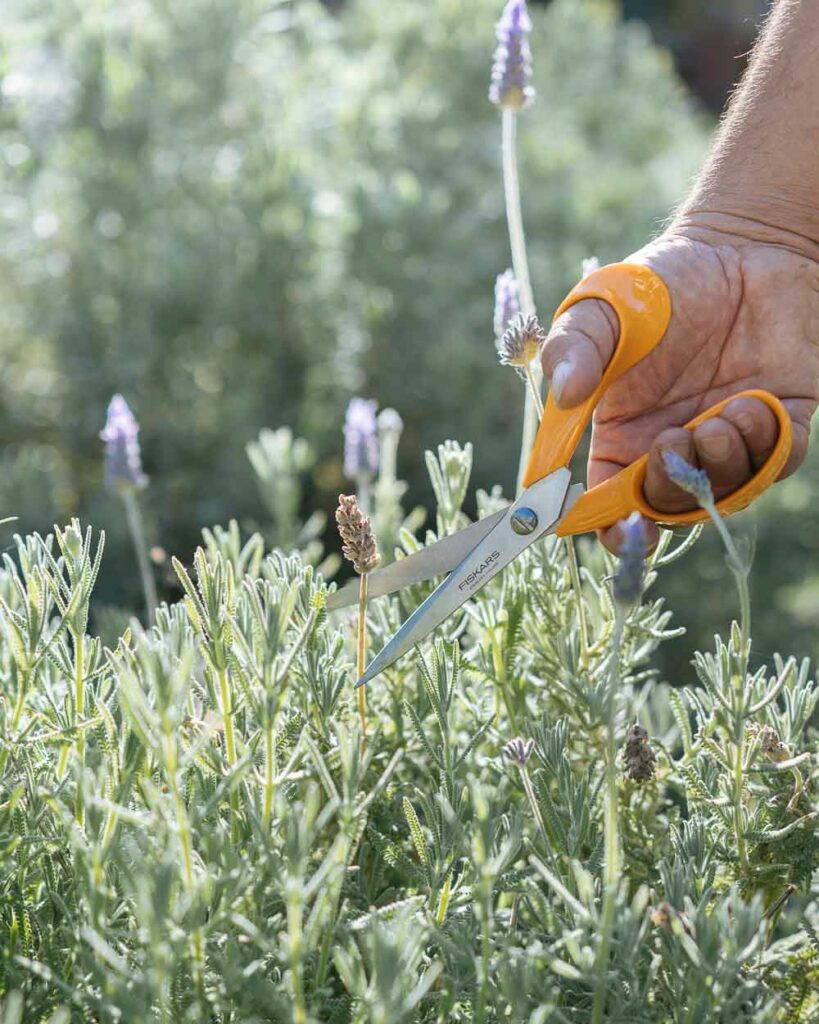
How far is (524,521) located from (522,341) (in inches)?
6.9

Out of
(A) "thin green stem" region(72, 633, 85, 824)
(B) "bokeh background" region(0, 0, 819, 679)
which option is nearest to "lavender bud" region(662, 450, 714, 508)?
(A) "thin green stem" region(72, 633, 85, 824)

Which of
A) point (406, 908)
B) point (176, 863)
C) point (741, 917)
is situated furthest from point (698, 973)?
point (176, 863)

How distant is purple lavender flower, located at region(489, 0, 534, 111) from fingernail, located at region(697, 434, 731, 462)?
22.6 inches

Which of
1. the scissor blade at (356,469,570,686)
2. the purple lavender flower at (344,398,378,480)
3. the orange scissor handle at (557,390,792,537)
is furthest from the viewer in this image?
the purple lavender flower at (344,398,378,480)

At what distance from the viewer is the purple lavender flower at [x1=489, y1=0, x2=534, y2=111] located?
1.46 meters

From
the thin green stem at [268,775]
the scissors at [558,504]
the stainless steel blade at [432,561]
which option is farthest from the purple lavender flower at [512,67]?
the thin green stem at [268,775]

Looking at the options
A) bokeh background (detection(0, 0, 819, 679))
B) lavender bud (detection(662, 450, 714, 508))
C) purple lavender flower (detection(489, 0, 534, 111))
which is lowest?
bokeh background (detection(0, 0, 819, 679))

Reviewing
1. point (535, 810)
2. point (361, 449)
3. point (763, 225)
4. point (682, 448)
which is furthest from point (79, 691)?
point (763, 225)

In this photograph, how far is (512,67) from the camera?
1.47 m

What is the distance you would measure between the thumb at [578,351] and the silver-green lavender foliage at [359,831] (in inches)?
7.2

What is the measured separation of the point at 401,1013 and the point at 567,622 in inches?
21.4

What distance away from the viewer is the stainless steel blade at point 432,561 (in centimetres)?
112

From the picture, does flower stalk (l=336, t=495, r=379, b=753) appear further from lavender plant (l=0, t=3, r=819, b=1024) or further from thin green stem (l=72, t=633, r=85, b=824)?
thin green stem (l=72, t=633, r=85, b=824)

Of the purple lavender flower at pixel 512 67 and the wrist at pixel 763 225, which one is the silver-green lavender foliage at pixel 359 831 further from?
the purple lavender flower at pixel 512 67
